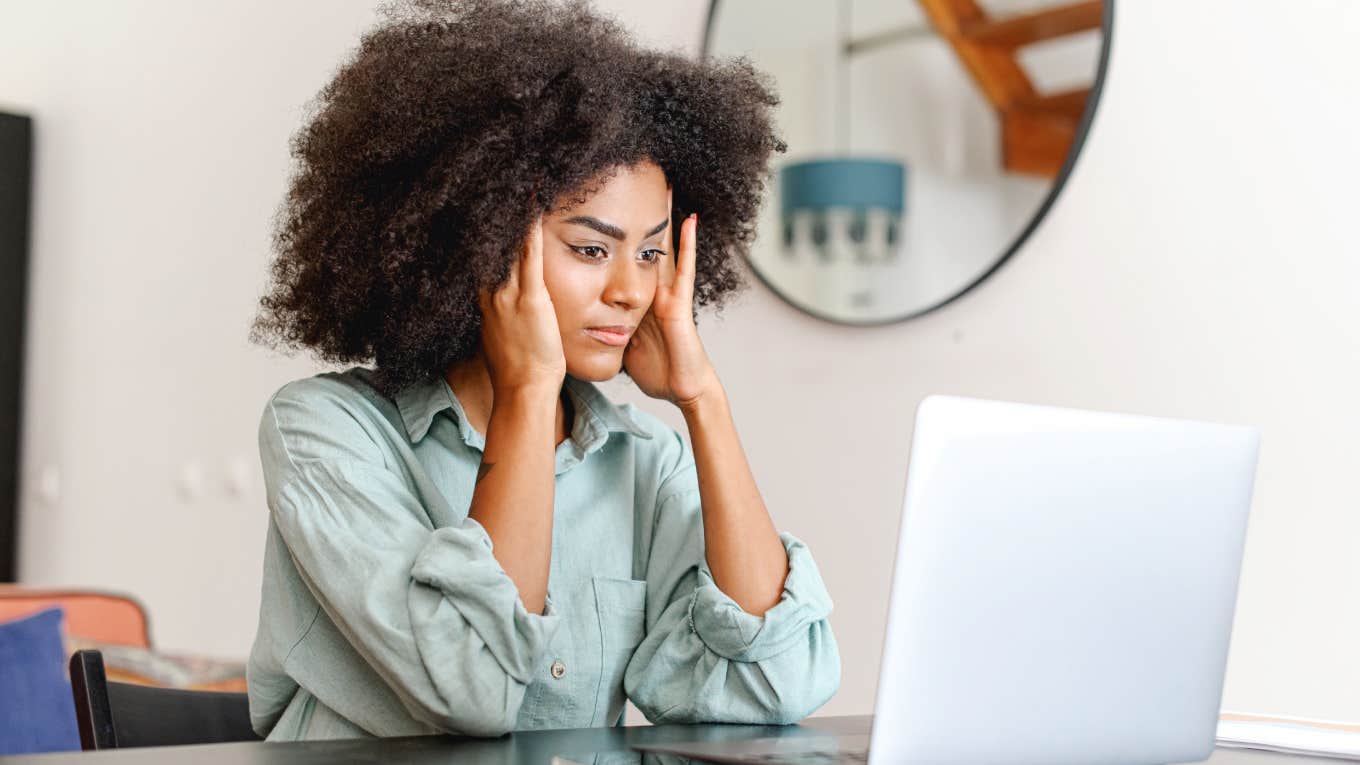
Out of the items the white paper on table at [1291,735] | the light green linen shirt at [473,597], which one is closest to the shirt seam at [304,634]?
the light green linen shirt at [473,597]

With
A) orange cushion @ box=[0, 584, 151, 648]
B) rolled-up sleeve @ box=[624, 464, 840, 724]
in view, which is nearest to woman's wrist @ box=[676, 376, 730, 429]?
rolled-up sleeve @ box=[624, 464, 840, 724]

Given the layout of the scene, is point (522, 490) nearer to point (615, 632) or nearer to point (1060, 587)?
point (615, 632)

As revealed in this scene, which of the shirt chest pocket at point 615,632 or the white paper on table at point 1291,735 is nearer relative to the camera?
the white paper on table at point 1291,735

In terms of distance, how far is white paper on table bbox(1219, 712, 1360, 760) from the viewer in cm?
111

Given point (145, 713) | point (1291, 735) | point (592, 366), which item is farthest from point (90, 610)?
point (1291, 735)

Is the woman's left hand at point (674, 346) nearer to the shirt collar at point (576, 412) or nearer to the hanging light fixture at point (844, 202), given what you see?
the shirt collar at point (576, 412)

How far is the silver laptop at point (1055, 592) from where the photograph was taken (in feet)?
2.63

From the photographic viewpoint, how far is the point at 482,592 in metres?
1.01

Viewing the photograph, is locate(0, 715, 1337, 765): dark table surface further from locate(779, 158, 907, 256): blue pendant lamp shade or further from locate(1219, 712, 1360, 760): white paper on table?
locate(779, 158, 907, 256): blue pendant lamp shade

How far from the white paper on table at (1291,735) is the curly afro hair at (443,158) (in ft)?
2.23

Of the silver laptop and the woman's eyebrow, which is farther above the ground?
the woman's eyebrow

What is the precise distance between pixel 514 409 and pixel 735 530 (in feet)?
0.69

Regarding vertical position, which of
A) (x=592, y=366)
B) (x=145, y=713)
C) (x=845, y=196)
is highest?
(x=845, y=196)

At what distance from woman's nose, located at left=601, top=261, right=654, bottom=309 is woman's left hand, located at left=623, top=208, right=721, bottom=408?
0.16 ft
